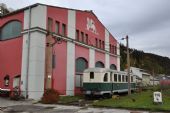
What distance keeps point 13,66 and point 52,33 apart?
5.31 metres

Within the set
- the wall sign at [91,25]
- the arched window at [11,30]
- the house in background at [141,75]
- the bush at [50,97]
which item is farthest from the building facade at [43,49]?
the house in background at [141,75]

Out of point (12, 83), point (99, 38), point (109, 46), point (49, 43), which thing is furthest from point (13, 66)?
point (109, 46)

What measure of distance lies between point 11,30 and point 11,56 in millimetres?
3100

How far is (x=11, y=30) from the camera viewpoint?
31844 millimetres

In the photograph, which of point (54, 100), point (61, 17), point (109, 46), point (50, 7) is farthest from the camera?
point (109, 46)

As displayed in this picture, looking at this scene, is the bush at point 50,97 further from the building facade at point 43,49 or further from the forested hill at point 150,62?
the forested hill at point 150,62

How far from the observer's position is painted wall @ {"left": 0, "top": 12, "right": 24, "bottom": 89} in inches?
1173

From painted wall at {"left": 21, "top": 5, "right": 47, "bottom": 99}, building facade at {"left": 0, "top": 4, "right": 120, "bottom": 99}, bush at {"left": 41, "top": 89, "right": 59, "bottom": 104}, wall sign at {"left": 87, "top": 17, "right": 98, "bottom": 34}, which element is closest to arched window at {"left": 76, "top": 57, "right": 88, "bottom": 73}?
building facade at {"left": 0, "top": 4, "right": 120, "bottom": 99}

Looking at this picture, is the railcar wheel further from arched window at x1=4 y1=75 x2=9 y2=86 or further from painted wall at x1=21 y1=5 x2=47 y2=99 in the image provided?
arched window at x1=4 y1=75 x2=9 y2=86

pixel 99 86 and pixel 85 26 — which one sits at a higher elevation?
pixel 85 26

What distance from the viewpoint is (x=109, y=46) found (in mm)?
45438

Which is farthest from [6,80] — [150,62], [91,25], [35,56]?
[150,62]

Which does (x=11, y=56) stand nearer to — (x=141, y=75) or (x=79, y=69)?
(x=79, y=69)

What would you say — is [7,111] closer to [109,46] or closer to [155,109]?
[155,109]
